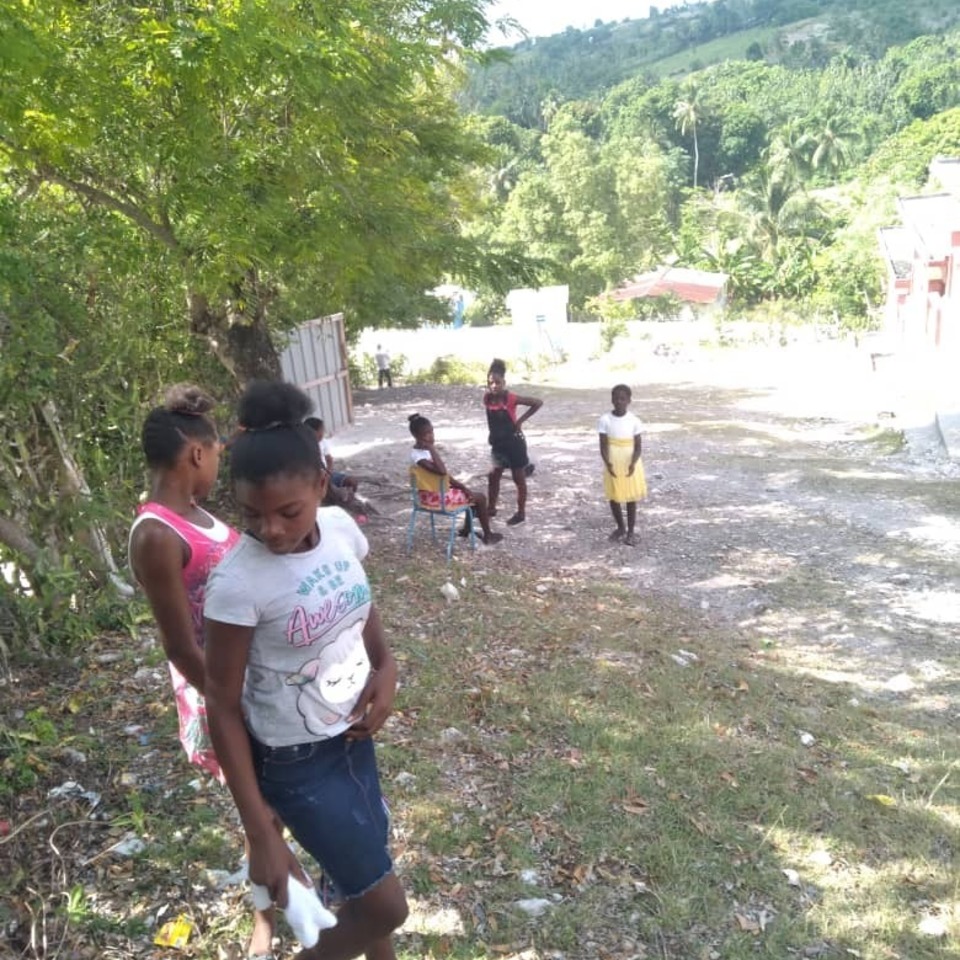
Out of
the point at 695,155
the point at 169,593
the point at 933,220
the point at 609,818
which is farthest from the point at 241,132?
the point at 695,155

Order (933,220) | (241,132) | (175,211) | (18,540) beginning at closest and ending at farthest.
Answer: (18,540) < (175,211) < (241,132) < (933,220)

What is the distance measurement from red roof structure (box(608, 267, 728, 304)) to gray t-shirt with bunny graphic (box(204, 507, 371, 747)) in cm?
3460

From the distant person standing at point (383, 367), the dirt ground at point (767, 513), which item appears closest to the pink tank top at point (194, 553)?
the dirt ground at point (767, 513)

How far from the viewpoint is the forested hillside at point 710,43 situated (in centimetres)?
10800

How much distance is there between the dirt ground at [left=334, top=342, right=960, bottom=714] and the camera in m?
6.34

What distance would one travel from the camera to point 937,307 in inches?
781

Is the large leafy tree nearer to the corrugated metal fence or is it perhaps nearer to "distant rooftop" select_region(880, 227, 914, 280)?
the corrugated metal fence

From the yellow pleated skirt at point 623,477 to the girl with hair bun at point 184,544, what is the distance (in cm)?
538

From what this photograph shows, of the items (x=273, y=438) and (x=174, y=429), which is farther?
(x=174, y=429)

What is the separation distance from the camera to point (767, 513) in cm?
955

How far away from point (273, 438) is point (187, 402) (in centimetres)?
82

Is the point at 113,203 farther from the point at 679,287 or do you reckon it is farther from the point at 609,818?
the point at 679,287

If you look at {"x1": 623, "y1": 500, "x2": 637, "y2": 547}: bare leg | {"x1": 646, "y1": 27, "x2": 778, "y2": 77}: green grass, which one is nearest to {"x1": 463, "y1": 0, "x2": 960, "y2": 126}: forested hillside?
{"x1": 646, "y1": 27, "x2": 778, "y2": 77}: green grass

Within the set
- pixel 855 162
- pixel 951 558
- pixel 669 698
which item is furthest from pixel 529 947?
pixel 855 162
